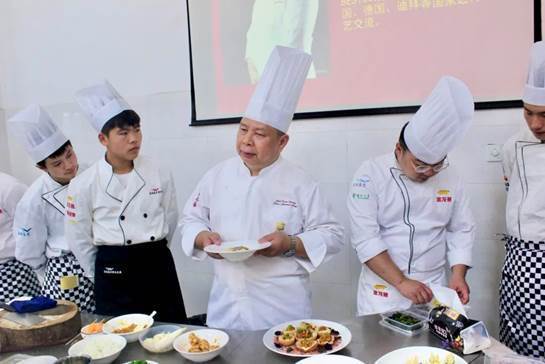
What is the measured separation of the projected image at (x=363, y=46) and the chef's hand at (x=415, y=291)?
1.05 meters

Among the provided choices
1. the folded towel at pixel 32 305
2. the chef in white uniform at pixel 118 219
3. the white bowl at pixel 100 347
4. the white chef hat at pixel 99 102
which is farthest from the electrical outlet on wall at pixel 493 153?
the folded towel at pixel 32 305

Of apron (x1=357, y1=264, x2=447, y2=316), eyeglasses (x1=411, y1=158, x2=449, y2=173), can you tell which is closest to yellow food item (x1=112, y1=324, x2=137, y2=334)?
apron (x1=357, y1=264, x2=447, y2=316)

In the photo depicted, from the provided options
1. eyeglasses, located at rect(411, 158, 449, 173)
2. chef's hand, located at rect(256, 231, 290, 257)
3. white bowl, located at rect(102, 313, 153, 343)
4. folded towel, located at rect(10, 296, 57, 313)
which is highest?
eyeglasses, located at rect(411, 158, 449, 173)

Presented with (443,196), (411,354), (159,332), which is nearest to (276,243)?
(159,332)

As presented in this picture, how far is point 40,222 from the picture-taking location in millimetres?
2377

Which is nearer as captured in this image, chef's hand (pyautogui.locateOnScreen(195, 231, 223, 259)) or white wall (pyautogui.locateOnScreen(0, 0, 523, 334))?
chef's hand (pyautogui.locateOnScreen(195, 231, 223, 259))

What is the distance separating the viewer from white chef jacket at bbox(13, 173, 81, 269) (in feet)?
7.68

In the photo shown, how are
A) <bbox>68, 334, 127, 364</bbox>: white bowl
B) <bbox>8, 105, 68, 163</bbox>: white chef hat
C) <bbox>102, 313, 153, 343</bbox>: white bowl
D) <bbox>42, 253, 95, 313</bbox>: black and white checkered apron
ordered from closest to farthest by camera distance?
<bbox>68, 334, 127, 364</bbox>: white bowl < <bbox>102, 313, 153, 343</bbox>: white bowl < <bbox>42, 253, 95, 313</bbox>: black and white checkered apron < <bbox>8, 105, 68, 163</bbox>: white chef hat

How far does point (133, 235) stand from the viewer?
81.3 inches

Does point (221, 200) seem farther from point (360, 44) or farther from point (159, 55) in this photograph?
point (159, 55)

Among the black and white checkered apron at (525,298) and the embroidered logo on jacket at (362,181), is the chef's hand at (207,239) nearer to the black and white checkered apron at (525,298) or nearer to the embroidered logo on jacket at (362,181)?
the embroidered logo on jacket at (362,181)

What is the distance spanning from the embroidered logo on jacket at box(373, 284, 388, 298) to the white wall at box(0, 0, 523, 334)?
780 mm

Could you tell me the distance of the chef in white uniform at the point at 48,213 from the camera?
2318mm

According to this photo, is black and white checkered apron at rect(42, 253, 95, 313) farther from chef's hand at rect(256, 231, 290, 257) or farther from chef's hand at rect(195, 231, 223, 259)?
chef's hand at rect(256, 231, 290, 257)
